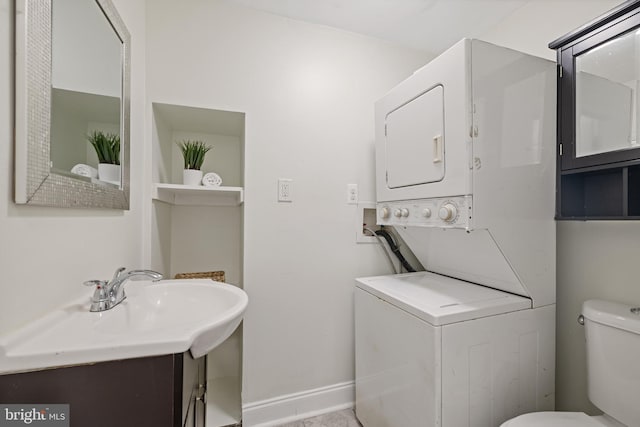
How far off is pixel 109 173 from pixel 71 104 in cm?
30

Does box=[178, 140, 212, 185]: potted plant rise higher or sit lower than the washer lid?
higher

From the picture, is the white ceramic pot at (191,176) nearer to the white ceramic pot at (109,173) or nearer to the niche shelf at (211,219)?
the niche shelf at (211,219)

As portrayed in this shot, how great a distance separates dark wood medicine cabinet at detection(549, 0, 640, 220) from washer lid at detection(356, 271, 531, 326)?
21.3 inches

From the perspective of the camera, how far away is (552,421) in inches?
44.1

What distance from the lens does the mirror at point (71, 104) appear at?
2.37 ft

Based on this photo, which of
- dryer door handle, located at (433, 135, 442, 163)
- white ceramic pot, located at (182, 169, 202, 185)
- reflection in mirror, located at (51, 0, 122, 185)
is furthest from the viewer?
white ceramic pot, located at (182, 169, 202, 185)

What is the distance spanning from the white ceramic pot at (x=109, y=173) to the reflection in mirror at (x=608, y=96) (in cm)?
220

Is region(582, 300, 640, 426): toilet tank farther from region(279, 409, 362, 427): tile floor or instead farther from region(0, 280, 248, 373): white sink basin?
region(0, 280, 248, 373): white sink basin

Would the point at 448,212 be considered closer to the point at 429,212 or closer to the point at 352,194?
the point at 429,212

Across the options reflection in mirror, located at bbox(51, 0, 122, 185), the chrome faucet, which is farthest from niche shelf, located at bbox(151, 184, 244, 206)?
the chrome faucet

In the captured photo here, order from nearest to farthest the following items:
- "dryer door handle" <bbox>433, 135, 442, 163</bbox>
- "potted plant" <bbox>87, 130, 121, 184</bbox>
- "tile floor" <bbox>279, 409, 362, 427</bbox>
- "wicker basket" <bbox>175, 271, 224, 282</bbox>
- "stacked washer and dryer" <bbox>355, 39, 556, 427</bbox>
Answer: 1. "potted plant" <bbox>87, 130, 121, 184</bbox>
2. "stacked washer and dryer" <bbox>355, 39, 556, 427</bbox>
3. "dryer door handle" <bbox>433, 135, 442, 163</bbox>
4. "tile floor" <bbox>279, 409, 362, 427</bbox>
5. "wicker basket" <bbox>175, 271, 224, 282</bbox>

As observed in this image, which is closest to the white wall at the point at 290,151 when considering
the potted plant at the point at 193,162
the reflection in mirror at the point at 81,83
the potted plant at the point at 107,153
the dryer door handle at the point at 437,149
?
the potted plant at the point at 193,162

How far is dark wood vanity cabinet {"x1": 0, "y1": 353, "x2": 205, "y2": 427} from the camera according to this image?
63cm

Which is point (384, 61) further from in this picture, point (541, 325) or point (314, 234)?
point (541, 325)
